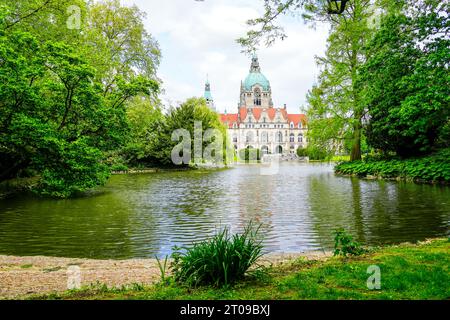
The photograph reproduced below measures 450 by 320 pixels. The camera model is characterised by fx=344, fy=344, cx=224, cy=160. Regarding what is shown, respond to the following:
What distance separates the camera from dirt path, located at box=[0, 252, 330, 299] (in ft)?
15.4

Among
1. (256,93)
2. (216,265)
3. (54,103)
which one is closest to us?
(216,265)

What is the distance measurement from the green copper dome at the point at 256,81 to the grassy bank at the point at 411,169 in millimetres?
106827

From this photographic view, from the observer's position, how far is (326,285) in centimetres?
411

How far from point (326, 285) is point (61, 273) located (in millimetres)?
4126

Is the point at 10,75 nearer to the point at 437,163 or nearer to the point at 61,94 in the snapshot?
the point at 61,94

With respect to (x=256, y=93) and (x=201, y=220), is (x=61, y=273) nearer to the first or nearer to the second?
(x=201, y=220)

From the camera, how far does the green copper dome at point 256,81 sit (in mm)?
130625

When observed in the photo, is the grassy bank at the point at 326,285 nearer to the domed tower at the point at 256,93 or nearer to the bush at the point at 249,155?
the bush at the point at 249,155

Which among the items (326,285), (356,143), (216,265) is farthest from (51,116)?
(356,143)

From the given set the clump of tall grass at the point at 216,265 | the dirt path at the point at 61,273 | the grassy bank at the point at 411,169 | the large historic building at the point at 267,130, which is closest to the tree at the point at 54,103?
the dirt path at the point at 61,273

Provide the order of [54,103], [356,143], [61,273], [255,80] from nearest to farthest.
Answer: [61,273]
[54,103]
[356,143]
[255,80]

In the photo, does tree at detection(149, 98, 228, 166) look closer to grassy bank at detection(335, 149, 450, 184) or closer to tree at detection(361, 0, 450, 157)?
grassy bank at detection(335, 149, 450, 184)

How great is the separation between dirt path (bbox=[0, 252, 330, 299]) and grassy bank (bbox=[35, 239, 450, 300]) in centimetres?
60
